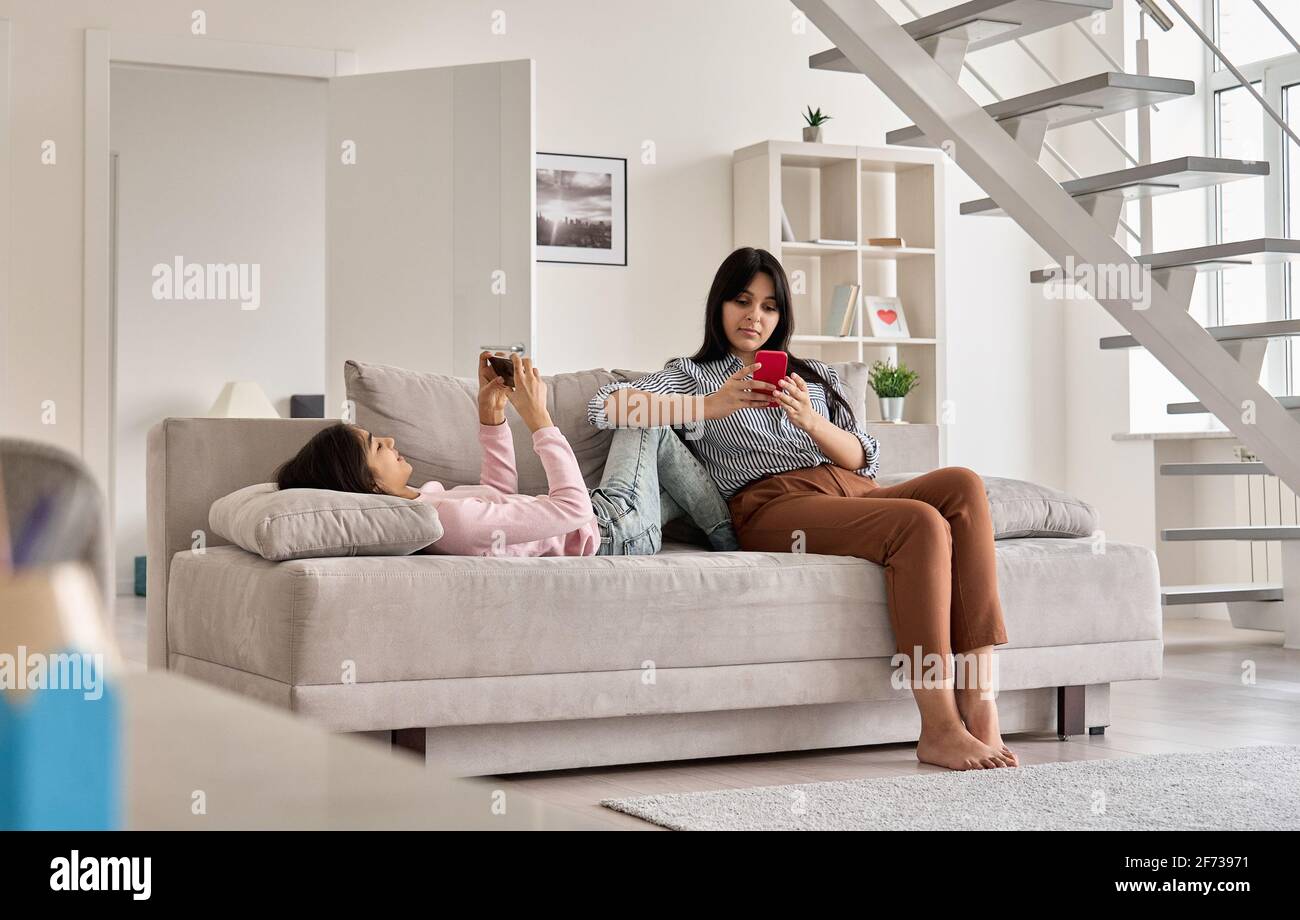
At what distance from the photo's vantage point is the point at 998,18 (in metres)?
3.57

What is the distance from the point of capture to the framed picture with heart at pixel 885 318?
616 cm

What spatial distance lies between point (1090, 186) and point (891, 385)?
7.15 ft

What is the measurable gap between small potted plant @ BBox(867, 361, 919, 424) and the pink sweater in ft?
10.6

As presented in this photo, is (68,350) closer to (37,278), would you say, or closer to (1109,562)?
(37,278)

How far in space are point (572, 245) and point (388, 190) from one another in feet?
2.79

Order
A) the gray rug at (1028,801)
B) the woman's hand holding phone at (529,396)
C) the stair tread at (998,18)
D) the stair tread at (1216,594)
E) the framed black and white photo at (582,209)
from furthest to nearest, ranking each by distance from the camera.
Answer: the framed black and white photo at (582,209) → the stair tread at (1216,594) → the stair tread at (998,18) → the woman's hand holding phone at (529,396) → the gray rug at (1028,801)

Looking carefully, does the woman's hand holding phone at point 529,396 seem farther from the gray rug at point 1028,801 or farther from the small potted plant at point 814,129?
the small potted plant at point 814,129

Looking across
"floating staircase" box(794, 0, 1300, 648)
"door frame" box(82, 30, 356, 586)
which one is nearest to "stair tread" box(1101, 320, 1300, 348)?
"floating staircase" box(794, 0, 1300, 648)

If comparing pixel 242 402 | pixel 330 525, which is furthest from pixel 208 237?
pixel 330 525

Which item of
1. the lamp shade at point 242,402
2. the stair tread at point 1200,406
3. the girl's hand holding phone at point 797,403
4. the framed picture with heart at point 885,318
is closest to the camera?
the girl's hand holding phone at point 797,403

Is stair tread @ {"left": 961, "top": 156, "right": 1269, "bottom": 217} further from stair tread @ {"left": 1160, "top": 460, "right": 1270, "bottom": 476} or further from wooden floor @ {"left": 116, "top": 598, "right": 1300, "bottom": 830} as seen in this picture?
wooden floor @ {"left": 116, "top": 598, "right": 1300, "bottom": 830}

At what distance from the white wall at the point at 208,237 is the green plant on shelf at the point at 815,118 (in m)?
2.79

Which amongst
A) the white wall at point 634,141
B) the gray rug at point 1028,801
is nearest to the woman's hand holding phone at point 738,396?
the gray rug at point 1028,801
